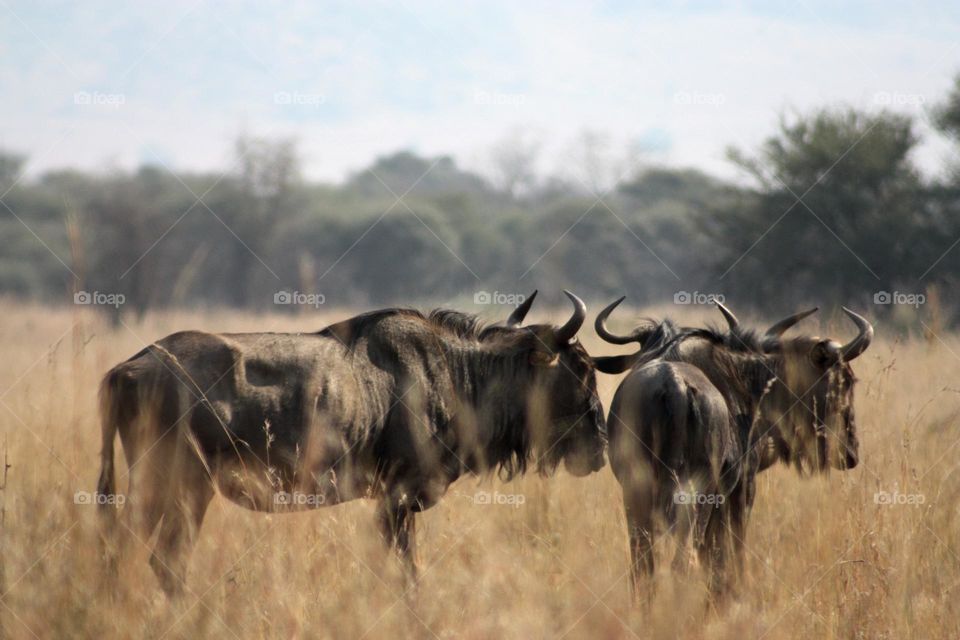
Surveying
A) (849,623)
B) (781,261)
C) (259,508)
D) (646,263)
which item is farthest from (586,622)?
(646,263)

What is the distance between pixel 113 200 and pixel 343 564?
2640 centimetres

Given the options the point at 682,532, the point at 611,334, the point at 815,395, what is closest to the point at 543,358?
the point at 611,334

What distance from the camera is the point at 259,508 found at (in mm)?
5086

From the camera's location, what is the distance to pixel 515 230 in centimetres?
4125

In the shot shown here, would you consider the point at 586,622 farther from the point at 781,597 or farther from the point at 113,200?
the point at 113,200

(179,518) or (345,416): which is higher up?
(345,416)

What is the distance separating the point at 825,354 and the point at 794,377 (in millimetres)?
191

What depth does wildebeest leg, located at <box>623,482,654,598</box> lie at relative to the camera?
14.9 feet

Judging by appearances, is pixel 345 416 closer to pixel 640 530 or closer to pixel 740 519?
pixel 640 530

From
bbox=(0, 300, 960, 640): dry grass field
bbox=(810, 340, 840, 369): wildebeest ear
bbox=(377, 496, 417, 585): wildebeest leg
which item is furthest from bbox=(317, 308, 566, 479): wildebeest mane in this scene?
bbox=(810, 340, 840, 369): wildebeest ear

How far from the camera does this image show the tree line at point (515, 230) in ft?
66.1

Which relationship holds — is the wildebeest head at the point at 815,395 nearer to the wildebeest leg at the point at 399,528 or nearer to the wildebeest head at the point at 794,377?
the wildebeest head at the point at 794,377

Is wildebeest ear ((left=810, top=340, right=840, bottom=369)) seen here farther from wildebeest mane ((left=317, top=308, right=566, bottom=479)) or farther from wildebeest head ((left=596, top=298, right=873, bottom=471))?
wildebeest mane ((left=317, top=308, right=566, bottom=479))

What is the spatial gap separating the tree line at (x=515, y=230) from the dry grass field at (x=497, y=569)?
6741mm
